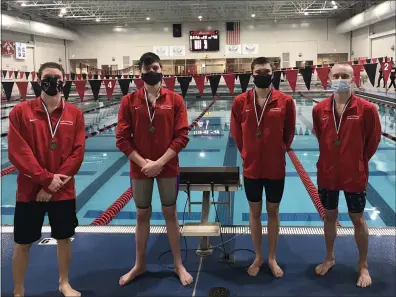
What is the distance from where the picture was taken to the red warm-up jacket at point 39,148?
2117mm

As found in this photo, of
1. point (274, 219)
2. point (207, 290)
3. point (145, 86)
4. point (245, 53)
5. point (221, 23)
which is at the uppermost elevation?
point (221, 23)

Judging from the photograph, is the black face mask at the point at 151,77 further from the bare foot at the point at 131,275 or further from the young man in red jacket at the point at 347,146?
the bare foot at the point at 131,275

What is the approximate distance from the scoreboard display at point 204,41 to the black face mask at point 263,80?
1041 inches

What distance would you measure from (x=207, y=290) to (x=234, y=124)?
1.04 m

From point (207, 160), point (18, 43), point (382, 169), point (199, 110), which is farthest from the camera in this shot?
point (18, 43)

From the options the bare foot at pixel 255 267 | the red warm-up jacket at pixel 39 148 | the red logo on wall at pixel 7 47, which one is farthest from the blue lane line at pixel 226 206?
the red logo on wall at pixel 7 47

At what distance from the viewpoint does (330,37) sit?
2792 cm

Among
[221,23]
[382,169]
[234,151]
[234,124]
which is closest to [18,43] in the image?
[221,23]

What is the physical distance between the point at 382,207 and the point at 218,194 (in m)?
1.91

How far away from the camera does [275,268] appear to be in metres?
2.61

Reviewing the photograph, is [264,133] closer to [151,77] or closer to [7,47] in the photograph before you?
[151,77]

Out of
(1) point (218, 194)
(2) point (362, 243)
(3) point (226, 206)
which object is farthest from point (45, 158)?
(1) point (218, 194)

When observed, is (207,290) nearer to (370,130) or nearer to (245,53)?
(370,130)

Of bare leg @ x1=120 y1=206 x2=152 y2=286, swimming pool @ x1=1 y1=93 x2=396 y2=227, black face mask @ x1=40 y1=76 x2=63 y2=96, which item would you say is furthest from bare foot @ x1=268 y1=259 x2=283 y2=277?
black face mask @ x1=40 y1=76 x2=63 y2=96
